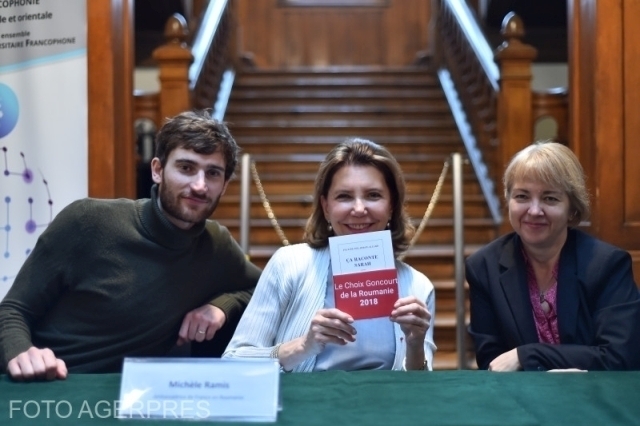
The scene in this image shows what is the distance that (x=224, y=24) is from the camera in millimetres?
8344

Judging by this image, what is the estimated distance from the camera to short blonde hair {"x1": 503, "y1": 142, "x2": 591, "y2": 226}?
2.06 metres

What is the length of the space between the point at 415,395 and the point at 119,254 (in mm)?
972

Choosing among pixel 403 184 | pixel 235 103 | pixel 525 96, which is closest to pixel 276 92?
pixel 235 103

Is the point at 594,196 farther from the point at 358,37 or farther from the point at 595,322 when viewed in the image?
the point at 358,37

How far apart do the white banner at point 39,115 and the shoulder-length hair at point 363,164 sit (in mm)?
1116

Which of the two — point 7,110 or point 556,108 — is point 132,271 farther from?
point 556,108

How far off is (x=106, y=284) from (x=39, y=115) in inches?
43.0

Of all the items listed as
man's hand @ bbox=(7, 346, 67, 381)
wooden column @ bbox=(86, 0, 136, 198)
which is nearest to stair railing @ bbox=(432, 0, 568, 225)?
wooden column @ bbox=(86, 0, 136, 198)

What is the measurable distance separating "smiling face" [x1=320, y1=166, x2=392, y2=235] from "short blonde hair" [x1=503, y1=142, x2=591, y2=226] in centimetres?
35

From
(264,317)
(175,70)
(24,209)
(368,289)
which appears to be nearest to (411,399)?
(368,289)

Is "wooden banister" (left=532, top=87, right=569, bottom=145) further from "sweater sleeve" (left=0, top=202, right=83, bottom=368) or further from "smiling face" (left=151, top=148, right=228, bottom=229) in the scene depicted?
"sweater sleeve" (left=0, top=202, right=83, bottom=368)

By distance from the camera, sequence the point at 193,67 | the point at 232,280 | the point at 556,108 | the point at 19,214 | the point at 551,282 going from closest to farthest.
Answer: the point at 551,282 < the point at 232,280 < the point at 19,214 < the point at 556,108 < the point at 193,67

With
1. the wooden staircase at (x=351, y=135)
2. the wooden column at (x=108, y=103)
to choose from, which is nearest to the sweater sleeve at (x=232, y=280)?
the wooden column at (x=108, y=103)

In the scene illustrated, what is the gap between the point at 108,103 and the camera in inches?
117
